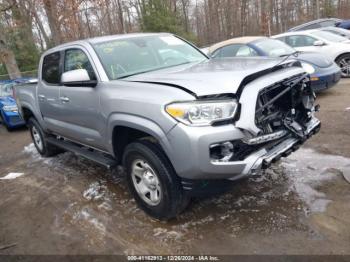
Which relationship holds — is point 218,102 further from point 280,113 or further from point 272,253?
point 272,253

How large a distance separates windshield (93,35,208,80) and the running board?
1.00 m

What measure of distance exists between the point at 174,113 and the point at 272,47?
6.39m

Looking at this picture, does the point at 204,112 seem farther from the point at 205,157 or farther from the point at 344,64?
the point at 344,64

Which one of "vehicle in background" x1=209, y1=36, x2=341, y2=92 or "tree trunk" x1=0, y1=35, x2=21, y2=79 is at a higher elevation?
"tree trunk" x1=0, y1=35, x2=21, y2=79

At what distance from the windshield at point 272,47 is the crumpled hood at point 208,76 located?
467 cm

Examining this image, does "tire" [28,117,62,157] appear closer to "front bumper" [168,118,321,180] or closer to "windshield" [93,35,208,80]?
"windshield" [93,35,208,80]

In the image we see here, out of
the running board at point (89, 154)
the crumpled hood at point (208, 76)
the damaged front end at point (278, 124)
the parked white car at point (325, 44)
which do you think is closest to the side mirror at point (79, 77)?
the crumpled hood at point (208, 76)

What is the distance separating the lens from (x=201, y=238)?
331 centimetres

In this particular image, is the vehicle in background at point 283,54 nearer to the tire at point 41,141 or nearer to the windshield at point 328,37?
the windshield at point 328,37

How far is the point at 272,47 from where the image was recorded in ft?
28.2

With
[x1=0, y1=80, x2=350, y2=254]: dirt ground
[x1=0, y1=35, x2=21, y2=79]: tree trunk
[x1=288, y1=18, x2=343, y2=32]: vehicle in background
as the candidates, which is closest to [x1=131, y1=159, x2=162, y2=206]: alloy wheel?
[x1=0, y1=80, x2=350, y2=254]: dirt ground

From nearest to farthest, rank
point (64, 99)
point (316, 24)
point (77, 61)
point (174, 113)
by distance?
point (174, 113) → point (77, 61) → point (64, 99) → point (316, 24)

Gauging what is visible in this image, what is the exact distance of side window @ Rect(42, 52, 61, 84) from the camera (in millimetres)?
5160

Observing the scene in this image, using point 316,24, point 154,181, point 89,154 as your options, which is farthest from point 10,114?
point 316,24
